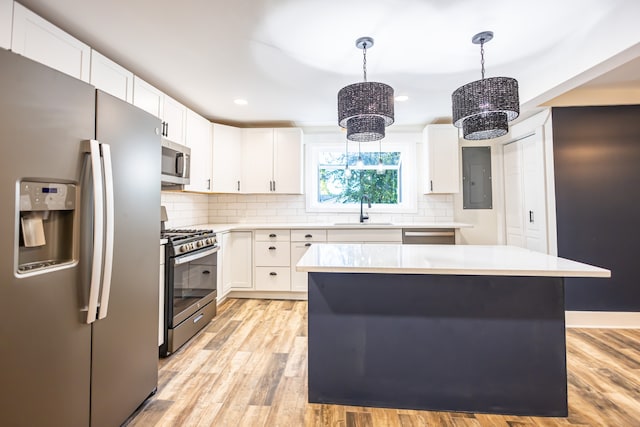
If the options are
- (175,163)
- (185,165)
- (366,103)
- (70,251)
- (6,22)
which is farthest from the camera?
(185,165)

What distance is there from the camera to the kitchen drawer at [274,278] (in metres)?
3.74

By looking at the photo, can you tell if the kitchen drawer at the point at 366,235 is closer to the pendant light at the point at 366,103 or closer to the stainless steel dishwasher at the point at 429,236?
the stainless steel dishwasher at the point at 429,236

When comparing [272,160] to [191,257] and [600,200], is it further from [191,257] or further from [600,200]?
[600,200]

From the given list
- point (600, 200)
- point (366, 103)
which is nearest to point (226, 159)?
point (366, 103)

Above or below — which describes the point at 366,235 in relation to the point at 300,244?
above

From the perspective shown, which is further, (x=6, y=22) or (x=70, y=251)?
(x=6, y=22)

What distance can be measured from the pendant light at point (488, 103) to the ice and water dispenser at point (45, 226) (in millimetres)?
2090

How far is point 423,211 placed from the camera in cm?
423

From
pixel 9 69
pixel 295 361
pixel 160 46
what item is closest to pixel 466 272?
pixel 295 361

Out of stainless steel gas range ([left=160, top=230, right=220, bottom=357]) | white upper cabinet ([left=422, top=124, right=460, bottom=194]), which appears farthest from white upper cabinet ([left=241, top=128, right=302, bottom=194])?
white upper cabinet ([left=422, top=124, right=460, bottom=194])

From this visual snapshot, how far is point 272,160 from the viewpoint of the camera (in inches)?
→ 159

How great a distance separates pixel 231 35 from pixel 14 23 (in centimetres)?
113

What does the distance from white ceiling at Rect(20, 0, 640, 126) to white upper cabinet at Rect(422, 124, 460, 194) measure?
93 cm

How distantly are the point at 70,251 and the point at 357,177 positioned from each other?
357 cm
